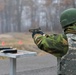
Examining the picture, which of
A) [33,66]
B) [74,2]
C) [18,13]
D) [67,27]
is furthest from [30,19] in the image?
[67,27]

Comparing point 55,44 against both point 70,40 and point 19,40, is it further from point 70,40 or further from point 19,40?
point 19,40

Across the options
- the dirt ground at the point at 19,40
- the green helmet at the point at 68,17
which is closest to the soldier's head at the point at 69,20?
the green helmet at the point at 68,17

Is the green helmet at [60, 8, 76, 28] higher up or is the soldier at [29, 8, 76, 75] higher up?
the green helmet at [60, 8, 76, 28]

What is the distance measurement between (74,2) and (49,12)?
188 centimetres

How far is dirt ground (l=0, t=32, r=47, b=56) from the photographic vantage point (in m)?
13.5

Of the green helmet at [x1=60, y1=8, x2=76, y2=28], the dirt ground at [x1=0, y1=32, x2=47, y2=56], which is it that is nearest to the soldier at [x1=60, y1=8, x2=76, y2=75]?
the green helmet at [x1=60, y1=8, x2=76, y2=28]

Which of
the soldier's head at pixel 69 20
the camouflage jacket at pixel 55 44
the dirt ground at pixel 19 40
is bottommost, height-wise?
the dirt ground at pixel 19 40

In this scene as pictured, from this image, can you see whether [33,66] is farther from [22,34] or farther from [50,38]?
[50,38]

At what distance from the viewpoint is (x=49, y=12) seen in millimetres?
15953

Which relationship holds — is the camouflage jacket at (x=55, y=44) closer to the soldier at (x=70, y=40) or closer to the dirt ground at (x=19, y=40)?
the soldier at (x=70, y=40)

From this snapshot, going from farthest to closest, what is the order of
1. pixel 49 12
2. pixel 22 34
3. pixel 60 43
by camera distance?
pixel 49 12, pixel 22 34, pixel 60 43

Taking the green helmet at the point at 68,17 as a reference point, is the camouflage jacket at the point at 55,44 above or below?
below

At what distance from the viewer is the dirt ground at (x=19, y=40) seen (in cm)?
1351

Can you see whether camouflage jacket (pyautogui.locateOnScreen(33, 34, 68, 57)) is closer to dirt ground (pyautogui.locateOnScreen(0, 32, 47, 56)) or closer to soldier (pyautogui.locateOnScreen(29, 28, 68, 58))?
soldier (pyautogui.locateOnScreen(29, 28, 68, 58))
